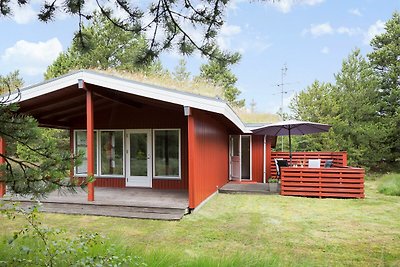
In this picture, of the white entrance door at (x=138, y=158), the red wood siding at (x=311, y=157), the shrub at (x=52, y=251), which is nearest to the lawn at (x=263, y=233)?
the shrub at (x=52, y=251)

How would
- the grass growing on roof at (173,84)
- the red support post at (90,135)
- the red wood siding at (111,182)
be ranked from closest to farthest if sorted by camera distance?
the red support post at (90,135) → the red wood siding at (111,182) → the grass growing on roof at (173,84)

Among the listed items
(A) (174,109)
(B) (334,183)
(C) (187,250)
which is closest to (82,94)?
(A) (174,109)

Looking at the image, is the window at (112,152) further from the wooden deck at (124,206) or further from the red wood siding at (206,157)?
the red wood siding at (206,157)

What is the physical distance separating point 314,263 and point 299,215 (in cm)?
279

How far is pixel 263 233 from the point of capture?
207 inches

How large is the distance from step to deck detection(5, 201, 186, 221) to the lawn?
220 mm

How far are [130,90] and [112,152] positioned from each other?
3.50 m

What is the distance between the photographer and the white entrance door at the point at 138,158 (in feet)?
31.3

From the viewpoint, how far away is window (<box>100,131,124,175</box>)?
982cm

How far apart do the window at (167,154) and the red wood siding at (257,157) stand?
381 centimetres

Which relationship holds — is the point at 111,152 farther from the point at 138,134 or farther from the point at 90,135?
the point at 90,135

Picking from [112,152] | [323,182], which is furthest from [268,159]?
[112,152]

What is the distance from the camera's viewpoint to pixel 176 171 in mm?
9367

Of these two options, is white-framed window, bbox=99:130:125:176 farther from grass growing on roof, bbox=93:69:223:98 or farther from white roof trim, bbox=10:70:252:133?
grass growing on roof, bbox=93:69:223:98
